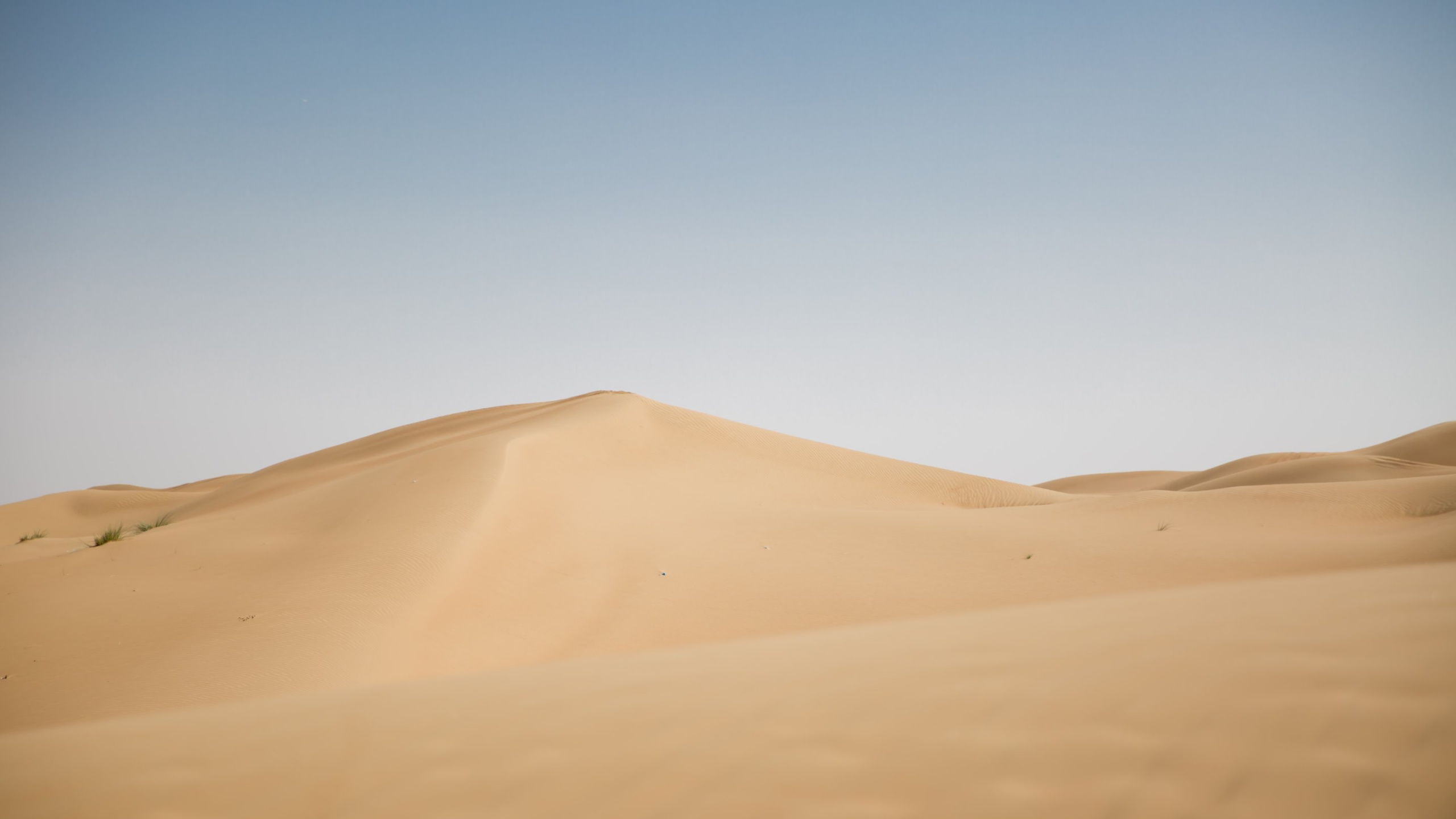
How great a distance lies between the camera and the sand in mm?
2488

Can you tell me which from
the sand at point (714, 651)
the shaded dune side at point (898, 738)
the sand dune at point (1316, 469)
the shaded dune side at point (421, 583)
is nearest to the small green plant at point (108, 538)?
the shaded dune side at point (421, 583)

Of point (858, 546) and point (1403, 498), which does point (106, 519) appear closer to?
point (858, 546)

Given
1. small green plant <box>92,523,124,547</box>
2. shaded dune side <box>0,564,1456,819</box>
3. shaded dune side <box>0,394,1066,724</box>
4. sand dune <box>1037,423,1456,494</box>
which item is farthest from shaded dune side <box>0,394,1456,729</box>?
sand dune <box>1037,423,1456,494</box>

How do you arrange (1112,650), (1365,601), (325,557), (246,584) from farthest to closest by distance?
(325,557)
(246,584)
(1365,601)
(1112,650)

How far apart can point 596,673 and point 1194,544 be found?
10020mm

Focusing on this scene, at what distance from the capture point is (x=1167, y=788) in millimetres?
2223

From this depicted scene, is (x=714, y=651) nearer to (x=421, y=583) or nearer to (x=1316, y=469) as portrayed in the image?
(x=421, y=583)

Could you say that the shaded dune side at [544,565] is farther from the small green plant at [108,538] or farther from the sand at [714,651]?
the small green plant at [108,538]

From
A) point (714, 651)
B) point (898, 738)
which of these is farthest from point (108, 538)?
point (898, 738)

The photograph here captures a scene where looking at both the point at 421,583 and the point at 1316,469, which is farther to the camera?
the point at 1316,469

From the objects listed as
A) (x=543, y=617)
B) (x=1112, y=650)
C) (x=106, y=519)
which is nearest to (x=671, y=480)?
(x=543, y=617)

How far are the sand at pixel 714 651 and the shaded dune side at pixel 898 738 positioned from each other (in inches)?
0.7

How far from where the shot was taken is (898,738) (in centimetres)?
281

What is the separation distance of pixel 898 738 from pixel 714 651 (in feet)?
8.19
